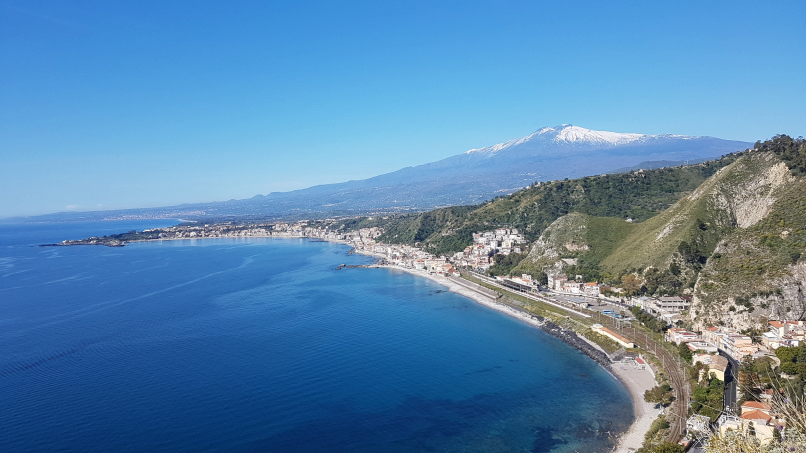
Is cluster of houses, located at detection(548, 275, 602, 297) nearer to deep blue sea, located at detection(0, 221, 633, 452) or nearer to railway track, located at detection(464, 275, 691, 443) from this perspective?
railway track, located at detection(464, 275, 691, 443)

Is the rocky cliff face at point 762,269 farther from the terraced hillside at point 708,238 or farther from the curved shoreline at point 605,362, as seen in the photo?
the curved shoreline at point 605,362

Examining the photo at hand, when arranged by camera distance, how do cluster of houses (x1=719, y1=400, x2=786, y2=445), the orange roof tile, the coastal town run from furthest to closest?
1. the coastal town
2. the orange roof tile
3. cluster of houses (x1=719, y1=400, x2=786, y2=445)

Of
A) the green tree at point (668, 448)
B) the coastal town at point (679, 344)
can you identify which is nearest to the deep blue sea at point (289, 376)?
the green tree at point (668, 448)

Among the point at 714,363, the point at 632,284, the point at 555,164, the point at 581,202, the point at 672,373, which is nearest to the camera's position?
the point at 714,363

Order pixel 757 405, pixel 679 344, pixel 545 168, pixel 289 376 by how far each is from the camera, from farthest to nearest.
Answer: pixel 545 168 < pixel 679 344 < pixel 289 376 < pixel 757 405

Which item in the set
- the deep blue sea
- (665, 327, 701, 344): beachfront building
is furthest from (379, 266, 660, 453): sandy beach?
(665, 327, 701, 344): beachfront building

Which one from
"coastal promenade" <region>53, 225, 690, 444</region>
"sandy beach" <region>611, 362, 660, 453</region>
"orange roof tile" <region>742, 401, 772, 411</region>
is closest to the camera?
"orange roof tile" <region>742, 401, 772, 411</region>

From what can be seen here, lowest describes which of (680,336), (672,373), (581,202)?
(672,373)

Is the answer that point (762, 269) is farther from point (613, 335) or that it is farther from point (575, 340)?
point (575, 340)

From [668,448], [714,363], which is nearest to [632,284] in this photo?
[714,363]
